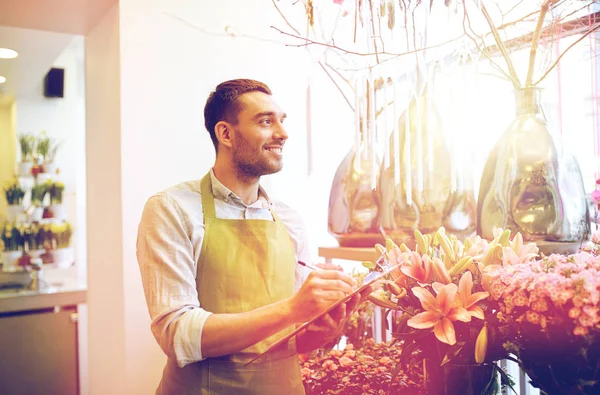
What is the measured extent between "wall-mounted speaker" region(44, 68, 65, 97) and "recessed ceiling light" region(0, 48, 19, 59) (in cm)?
82

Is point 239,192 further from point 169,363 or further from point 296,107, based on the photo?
point 296,107

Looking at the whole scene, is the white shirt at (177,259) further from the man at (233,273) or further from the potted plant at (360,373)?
the potted plant at (360,373)

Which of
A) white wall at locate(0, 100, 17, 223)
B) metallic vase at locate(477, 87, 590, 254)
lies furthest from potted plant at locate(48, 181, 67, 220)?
metallic vase at locate(477, 87, 590, 254)

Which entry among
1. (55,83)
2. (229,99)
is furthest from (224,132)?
(55,83)

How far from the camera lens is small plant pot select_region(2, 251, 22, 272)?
3.60m

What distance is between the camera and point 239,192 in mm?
1409

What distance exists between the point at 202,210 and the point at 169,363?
1.26 ft

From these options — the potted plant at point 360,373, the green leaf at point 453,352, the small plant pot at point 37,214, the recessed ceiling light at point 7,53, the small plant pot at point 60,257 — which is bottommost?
the potted plant at point 360,373

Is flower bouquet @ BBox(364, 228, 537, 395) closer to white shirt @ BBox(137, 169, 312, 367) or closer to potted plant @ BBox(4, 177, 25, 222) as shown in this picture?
white shirt @ BBox(137, 169, 312, 367)

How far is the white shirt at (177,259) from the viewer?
A: 1129 mm

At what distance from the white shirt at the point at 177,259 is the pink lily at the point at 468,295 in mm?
520

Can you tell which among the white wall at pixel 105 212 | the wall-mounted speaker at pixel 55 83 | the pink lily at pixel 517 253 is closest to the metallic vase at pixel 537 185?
the pink lily at pixel 517 253

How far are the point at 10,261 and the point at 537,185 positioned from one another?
11.6 ft

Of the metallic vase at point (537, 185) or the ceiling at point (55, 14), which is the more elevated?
the ceiling at point (55, 14)
